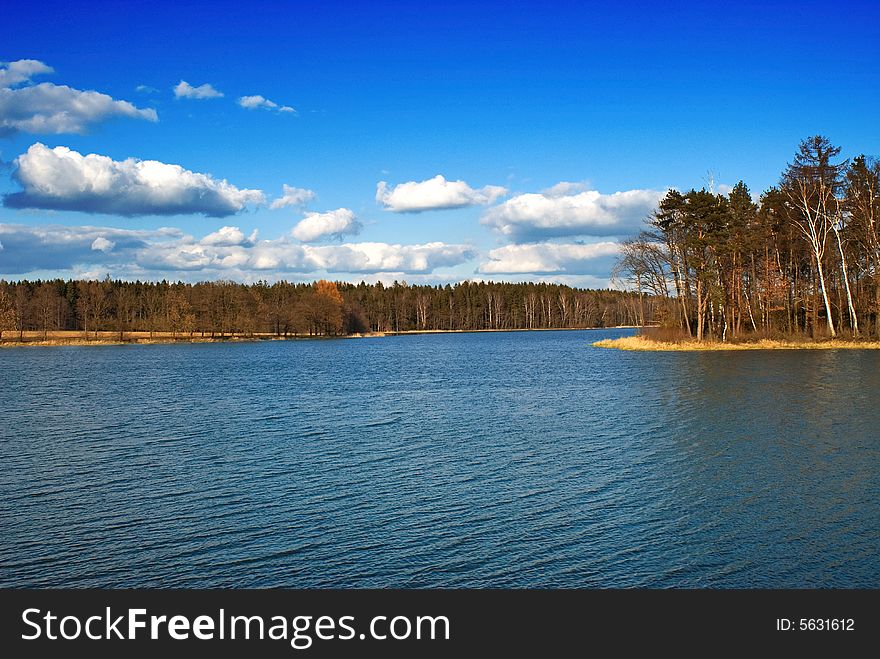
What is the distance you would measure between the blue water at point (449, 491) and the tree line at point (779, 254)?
2967 cm

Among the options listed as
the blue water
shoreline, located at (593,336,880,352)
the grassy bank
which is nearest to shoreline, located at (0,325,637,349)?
the grassy bank

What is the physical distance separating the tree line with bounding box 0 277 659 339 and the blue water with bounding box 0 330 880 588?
Result: 7341 centimetres

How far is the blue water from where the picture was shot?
11.2 metres

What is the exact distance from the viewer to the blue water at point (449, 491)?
36.9 feet

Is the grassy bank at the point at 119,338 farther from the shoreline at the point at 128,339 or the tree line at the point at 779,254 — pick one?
the tree line at the point at 779,254

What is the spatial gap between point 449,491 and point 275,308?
121 meters

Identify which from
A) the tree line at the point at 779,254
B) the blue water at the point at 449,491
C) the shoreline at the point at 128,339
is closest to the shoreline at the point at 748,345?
the tree line at the point at 779,254

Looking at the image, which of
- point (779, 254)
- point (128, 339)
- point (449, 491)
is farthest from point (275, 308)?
point (449, 491)

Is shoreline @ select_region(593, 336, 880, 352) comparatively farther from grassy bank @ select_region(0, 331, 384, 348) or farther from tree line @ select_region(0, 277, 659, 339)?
grassy bank @ select_region(0, 331, 384, 348)

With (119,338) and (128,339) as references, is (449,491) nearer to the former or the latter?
(128,339)

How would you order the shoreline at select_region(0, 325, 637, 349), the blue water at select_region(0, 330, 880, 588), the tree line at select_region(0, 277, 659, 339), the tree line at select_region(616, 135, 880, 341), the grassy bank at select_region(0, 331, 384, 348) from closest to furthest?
the blue water at select_region(0, 330, 880, 588) < the tree line at select_region(616, 135, 880, 341) < the shoreline at select_region(0, 325, 637, 349) < the grassy bank at select_region(0, 331, 384, 348) < the tree line at select_region(0, 277, 659, 339)

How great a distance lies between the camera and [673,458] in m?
18.9

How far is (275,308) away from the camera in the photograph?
13300cm

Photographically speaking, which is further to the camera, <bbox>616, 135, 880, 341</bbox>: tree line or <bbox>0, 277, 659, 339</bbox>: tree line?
<bbox>0, 277, 659, 339</bbox>: tree line
